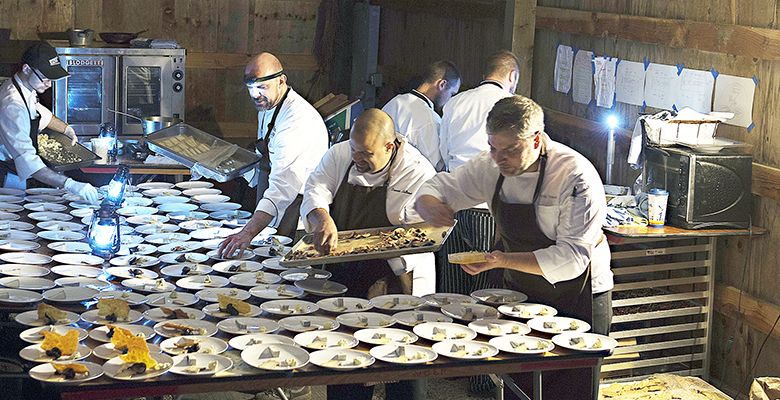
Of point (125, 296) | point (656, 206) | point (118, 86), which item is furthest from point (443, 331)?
point (118, 86)

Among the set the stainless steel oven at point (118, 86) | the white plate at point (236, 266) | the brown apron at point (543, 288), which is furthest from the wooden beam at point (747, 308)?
the stainless steel oven at point (118, 86)

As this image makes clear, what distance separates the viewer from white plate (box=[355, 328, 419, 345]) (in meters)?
4.22

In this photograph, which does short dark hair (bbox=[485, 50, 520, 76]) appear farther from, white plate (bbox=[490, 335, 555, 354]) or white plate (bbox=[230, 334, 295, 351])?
white plate (bbox=[230, 334, 295, 351])

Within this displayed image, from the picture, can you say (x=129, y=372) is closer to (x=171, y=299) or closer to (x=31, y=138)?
(x=171, y=299)

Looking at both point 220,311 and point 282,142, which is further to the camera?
point 282,142

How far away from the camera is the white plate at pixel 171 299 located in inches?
179

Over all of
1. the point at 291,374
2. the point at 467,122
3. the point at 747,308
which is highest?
the point at 467,122

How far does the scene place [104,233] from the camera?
525 cm

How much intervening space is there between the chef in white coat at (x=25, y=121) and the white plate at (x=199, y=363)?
11.0 ft

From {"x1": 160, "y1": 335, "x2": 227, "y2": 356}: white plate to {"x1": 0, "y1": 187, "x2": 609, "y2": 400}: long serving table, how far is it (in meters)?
0.05

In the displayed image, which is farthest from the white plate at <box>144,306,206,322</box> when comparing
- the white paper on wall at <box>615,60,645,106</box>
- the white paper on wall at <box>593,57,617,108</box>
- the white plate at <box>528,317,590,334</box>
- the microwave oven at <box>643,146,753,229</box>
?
the white paper on wall at <box>593,57,617,108</box>

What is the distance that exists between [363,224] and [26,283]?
1.58 m

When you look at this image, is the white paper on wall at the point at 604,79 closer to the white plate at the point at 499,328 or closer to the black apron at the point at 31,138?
the white plate at the point at 499,328

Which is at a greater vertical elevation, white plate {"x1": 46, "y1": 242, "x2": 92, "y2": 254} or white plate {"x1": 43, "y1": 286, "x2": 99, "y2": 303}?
white plate {"x1": 46, "y1": 242, "x2": 92, "y2": 254}
